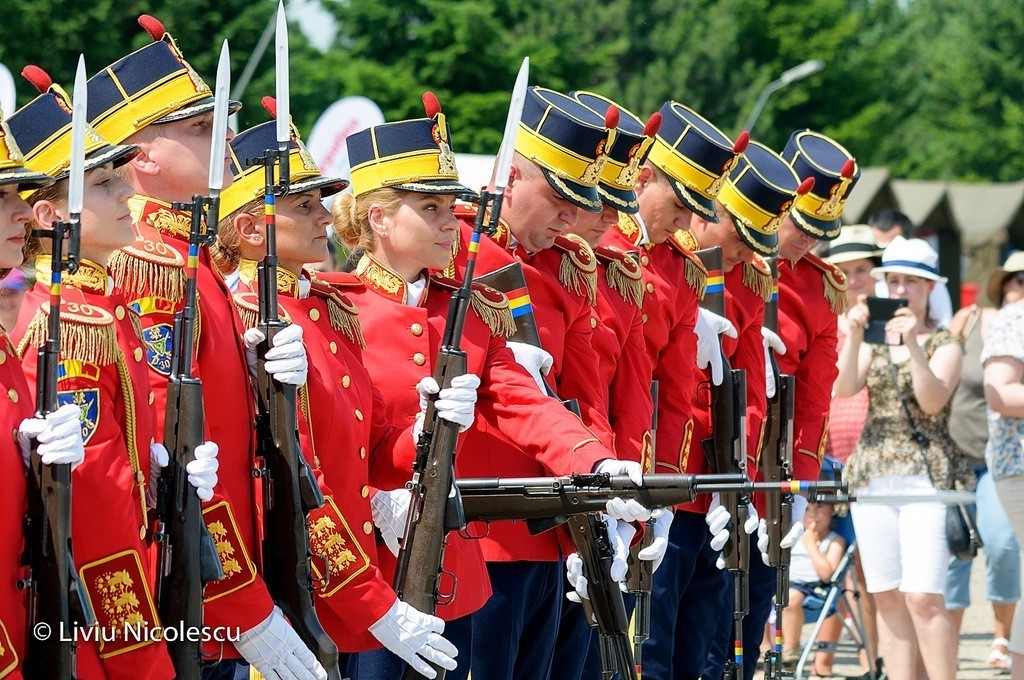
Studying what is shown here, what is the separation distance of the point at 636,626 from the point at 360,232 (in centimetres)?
221

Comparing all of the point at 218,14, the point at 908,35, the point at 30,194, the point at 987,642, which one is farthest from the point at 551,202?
the point at 908,35

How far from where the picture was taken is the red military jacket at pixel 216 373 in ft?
12.5

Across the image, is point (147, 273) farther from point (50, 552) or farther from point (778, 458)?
point (778, 458)

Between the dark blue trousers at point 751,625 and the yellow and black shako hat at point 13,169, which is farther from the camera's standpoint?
the dark blue trousers at point 751,625

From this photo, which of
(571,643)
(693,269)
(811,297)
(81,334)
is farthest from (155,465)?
(811,297)

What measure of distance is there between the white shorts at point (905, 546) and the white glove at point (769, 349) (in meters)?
0.82

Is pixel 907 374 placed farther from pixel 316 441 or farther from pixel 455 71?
pixel 455 71

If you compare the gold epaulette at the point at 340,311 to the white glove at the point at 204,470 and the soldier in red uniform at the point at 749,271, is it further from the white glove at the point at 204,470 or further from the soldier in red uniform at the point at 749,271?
the soldier in red uniform at the point at 749,271

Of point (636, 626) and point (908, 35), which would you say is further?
point (908, 35)

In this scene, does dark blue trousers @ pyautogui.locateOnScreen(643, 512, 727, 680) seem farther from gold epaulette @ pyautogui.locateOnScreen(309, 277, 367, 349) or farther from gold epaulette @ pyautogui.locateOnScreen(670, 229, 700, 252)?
gold epaulette @ pyautogui.locateOnScreen(309, 277, 367, 349)

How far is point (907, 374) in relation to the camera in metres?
8.46

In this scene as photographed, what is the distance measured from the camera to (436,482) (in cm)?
433

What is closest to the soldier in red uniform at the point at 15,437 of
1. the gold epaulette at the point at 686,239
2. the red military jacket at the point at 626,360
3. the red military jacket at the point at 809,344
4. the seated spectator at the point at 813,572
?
the red military jacket at the point at 626,360

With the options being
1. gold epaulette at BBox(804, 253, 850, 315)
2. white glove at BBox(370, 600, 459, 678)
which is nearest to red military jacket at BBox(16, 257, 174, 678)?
white glove at BBox(370, 600, 459, 678)
